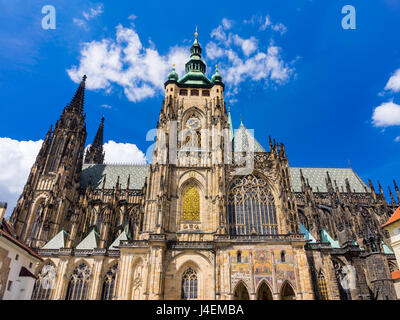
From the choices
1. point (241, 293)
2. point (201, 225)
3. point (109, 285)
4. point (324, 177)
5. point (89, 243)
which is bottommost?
point (241, 293)

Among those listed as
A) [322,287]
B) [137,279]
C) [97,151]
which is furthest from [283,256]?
[97,151]

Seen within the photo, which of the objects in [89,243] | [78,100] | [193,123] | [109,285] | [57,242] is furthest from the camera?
[78,100]

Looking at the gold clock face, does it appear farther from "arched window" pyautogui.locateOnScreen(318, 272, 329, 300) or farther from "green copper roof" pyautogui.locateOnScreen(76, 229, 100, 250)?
"arched window" pyautogui.locateOnScreen(318, 272, 329, 300)

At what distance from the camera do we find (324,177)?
4741 centimetres

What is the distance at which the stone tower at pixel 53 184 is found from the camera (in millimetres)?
34781

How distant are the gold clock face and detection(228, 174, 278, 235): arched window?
9.07m

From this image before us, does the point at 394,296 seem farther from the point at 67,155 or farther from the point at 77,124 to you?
the point at 77,124

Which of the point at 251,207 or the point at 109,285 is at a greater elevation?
the point at 251,207

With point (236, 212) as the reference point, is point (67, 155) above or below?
above

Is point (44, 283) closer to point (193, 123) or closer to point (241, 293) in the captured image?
point (241, 293)

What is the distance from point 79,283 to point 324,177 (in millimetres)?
40370

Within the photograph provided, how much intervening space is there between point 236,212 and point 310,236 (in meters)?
8.54

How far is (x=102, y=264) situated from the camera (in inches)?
1153
